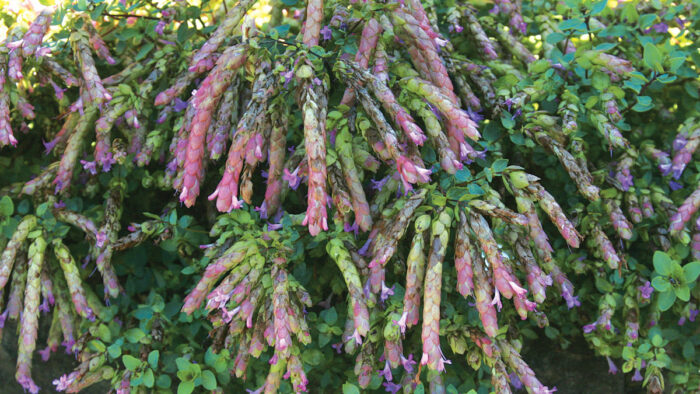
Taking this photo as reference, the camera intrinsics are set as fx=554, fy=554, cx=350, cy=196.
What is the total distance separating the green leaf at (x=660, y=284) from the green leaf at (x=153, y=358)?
65.2 inches

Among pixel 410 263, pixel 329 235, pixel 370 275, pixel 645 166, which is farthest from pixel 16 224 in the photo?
pixel 645 166

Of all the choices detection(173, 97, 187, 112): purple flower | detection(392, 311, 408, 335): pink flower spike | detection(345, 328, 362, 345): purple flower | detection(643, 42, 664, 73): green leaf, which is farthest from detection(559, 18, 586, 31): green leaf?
detection(173, 97, 187, 112): purple flower

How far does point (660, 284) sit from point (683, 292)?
7 centimetres

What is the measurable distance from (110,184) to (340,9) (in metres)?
1.10

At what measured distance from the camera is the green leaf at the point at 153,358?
189cm

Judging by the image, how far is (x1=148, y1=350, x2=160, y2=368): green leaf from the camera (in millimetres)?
1891

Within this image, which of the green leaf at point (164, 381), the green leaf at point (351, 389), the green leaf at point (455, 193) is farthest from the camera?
the green leaf at point (164, 381)

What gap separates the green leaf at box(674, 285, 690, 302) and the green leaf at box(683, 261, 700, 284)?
3 cm

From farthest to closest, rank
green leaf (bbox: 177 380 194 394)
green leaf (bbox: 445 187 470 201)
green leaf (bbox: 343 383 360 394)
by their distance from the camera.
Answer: green leaf (bbox: 177 380 194 394), green leaf (bbox: 343 383 360 394), green leaf (bbox: 445 187 470 201)

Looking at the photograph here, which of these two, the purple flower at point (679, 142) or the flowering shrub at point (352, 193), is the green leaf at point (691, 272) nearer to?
the flowering shrub at point (352, 193)

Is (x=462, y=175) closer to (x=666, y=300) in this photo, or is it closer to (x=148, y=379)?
(x=666, y=300)

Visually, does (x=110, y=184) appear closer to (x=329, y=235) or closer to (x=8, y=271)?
(x=8, y=271)

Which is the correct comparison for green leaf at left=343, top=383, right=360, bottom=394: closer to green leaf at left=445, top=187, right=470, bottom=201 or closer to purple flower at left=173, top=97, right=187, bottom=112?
green leaf at left=445, top=187, right=470, bottom=201

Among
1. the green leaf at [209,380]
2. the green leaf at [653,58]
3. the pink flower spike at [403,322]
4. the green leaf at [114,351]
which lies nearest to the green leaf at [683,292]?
the green leaf at [653,58]
